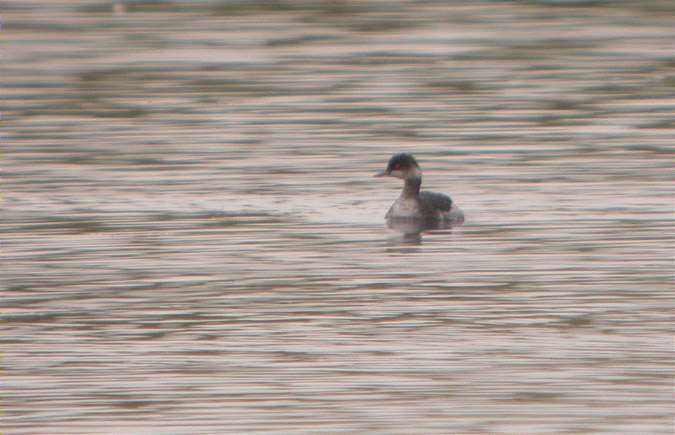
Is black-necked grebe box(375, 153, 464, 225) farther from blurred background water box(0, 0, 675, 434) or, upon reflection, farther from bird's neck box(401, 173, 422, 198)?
blurred background water box(0, 0, 675, 434)

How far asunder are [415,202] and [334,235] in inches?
70.0

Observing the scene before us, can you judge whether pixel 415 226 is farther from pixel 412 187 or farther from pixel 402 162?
pixel 402 162

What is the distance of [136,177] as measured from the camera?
25469mm

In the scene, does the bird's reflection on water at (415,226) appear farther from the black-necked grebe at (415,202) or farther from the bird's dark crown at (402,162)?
the bird's dark crown at (402,162)

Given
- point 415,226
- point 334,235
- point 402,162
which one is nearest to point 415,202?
point 415,226

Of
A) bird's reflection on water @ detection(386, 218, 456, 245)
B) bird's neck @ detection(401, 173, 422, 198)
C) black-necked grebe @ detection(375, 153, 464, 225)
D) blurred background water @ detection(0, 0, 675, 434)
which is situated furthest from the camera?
bird's neck @ detection(401, 173, 422, 198)

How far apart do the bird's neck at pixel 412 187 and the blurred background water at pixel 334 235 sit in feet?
1.35

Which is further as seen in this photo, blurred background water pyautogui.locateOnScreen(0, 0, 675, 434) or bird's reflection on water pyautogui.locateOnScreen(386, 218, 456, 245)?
bird's reflection on water pyautogui.locateOnScreen(386, 218, 456, 245)

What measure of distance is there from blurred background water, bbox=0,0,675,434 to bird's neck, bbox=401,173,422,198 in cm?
41

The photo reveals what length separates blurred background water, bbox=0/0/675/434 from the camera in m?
13.5

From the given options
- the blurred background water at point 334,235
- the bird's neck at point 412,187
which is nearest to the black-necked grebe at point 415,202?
the bird's neck at point 412,187

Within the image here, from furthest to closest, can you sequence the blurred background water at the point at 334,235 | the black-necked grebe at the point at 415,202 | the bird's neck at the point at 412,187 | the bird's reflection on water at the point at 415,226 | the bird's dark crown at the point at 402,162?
the bird's dark crown at the point at 402,162 < the bird's neck at the point at 412,187 < the black-necked grebe at the point at 415,202 < the bird's reflection on water at the point at 415,226 < the blurred background water at the point at 334,235

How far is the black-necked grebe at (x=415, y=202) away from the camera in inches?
877

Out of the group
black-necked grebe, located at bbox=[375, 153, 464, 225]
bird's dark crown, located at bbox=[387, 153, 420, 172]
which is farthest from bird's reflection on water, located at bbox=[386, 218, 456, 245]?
bird's dark crown, located at bbox=[387, 153, 420, 172]
